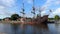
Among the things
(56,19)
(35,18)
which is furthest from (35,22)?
(56,19)

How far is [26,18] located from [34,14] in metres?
11.9

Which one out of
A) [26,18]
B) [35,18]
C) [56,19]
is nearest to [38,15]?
[35,18]

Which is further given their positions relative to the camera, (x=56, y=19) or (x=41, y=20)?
(x=56, y=19)

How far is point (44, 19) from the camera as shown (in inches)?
4924

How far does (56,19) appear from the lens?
5645 inches

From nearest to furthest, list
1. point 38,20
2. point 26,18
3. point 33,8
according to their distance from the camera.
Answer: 1. point 33,8
2. point 38,20
3. point 26,18

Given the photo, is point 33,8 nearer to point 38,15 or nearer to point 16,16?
point 38,15

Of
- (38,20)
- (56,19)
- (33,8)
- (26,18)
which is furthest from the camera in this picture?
(56,19)

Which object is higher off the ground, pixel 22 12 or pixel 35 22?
pixel 22 12

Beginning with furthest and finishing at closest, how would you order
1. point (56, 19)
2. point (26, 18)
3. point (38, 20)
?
point (56, 19)
point (26, 18)
point (38, 20)

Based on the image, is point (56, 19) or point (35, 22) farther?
point (56, 19)

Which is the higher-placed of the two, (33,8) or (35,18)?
(33,8)

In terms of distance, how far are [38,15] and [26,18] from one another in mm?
11677

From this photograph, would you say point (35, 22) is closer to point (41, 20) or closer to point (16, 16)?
point (41, 20)
